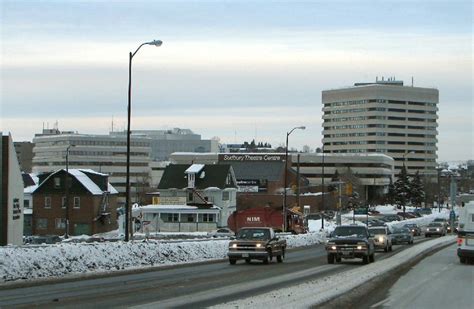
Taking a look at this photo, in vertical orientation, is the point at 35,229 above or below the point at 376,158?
below

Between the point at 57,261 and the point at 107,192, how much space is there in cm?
6488

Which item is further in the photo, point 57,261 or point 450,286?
point 57,261

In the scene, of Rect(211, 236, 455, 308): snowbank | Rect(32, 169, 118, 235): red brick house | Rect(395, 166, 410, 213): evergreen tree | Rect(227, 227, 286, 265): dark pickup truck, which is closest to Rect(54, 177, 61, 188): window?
Rect(32, 169, 118, 235): red brick house

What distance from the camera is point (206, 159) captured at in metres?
196

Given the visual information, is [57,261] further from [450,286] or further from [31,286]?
[450,286]

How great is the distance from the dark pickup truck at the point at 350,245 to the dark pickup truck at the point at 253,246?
9.50ft

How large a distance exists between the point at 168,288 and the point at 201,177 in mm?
81667

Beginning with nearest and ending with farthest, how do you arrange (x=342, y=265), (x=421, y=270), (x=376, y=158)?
1. (x=421, y=270)
2. (x=342, y=265)
3. (x=376, y=158)

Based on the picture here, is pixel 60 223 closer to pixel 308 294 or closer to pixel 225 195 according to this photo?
pixel 225 195

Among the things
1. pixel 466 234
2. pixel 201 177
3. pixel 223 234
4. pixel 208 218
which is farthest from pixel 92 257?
pixel 201 177

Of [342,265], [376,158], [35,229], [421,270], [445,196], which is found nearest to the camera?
[421,270]

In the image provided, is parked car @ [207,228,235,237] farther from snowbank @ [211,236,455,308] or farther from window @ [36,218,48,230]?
snowbank @ [211,236,455,308]

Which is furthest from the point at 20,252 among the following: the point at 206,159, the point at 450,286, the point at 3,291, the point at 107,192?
the point at 206,159

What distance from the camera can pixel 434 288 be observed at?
22922 millimetres
